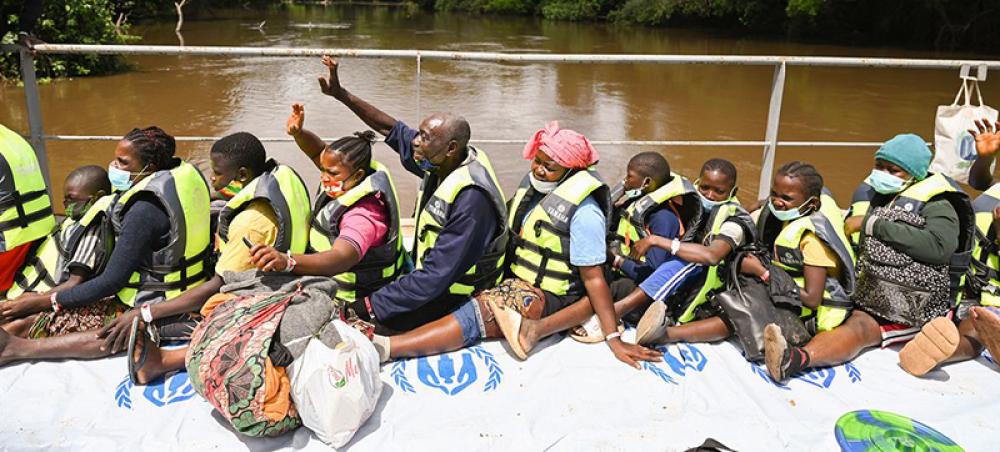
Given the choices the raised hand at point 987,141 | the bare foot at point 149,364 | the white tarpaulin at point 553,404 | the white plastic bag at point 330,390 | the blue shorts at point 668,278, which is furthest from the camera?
the raised hand at point 987,141

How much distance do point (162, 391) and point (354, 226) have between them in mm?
970

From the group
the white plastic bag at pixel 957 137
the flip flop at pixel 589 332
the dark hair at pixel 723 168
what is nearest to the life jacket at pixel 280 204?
the flip flop at pixel 589 332

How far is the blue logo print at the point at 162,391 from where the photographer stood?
275 centimetres

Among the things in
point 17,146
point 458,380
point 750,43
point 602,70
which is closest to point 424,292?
point 458,380

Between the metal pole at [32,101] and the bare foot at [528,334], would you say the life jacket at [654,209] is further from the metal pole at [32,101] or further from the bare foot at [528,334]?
the metal pole at [32,101]

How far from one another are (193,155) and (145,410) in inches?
341

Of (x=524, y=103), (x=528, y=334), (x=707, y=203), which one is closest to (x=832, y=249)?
(x=707, y=203)

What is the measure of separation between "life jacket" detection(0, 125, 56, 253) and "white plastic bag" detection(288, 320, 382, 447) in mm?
1467

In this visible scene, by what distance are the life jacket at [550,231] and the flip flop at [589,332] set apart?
147 mm

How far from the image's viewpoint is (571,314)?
A: 3.26 metres

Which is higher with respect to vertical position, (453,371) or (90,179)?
(90,179)

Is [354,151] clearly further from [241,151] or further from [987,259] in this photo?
[987,259]

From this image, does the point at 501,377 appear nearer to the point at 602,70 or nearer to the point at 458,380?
the point at 458,380

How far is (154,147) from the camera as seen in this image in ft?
10.2
